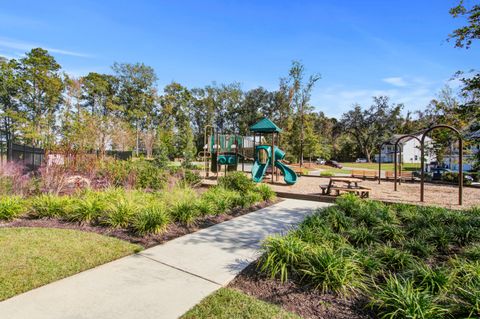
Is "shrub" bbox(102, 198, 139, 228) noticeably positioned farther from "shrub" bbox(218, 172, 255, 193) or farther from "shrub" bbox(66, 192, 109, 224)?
"shrub" bbox(218, 172, 255, 193)

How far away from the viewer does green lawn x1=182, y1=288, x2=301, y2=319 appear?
2.43 metres

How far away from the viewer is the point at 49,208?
5734 mm

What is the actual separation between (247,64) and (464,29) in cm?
1607

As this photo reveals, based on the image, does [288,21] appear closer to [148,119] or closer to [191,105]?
[148,119]

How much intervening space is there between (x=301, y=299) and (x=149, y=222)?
3241mm

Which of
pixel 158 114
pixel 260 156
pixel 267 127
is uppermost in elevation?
pixel 158 114

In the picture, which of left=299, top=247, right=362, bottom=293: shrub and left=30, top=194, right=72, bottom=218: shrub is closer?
left=299, top=247, right=362, bottom=293: shrub

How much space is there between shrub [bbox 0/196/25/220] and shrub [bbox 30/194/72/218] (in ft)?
0.76

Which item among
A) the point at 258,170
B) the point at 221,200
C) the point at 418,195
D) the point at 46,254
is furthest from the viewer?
the point at 258,170

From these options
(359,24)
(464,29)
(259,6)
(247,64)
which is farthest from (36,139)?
(464,29)

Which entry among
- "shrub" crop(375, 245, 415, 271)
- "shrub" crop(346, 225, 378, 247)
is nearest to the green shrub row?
"shrub" crop(346, 225, 378, 247)

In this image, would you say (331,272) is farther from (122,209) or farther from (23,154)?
(23,154)

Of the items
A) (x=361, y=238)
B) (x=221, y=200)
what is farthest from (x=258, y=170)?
(x=361, y=238)

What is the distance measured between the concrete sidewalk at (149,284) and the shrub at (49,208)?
3.03m
